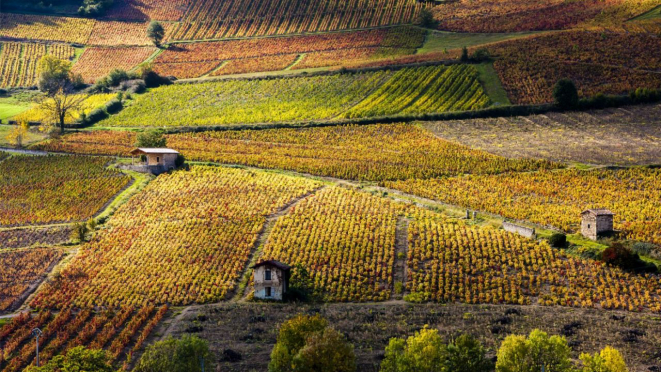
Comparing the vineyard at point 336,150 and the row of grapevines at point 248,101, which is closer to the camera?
the vineyard at point 336,150

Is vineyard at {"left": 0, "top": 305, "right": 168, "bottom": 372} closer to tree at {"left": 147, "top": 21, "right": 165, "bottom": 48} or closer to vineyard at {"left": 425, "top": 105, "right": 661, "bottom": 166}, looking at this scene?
vineyard at {"left": 425, "top": 105, "right": 661, "bottom": 166}

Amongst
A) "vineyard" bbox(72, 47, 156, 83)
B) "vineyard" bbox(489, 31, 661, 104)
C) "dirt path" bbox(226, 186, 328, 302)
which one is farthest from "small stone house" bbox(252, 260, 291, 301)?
"vineyard" bbox(72, 47, 156, 83)

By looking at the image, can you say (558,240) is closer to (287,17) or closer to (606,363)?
(606,363)

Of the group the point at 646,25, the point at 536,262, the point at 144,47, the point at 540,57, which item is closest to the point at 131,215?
the point at 536,262

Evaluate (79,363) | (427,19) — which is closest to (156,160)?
(79,363)

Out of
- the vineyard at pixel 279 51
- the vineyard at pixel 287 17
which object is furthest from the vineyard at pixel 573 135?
the vineyard at pixel 287 17

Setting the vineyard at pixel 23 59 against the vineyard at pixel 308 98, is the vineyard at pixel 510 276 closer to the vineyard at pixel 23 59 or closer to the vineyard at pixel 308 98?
the vineyard at pixel 308 98
